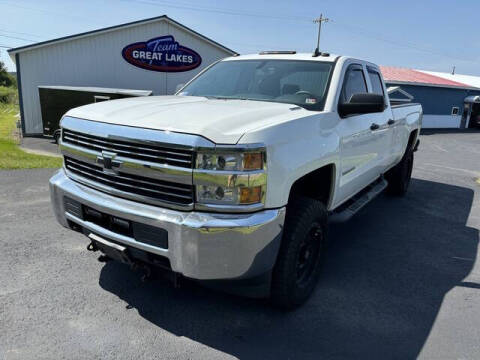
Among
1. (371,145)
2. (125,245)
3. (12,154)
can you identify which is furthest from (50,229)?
(12,154)

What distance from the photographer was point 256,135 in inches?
89.7

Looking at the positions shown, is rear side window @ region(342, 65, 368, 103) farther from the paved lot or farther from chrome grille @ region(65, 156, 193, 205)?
chrome grille @ region(65, 156, 193, 205)

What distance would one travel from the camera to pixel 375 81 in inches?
191

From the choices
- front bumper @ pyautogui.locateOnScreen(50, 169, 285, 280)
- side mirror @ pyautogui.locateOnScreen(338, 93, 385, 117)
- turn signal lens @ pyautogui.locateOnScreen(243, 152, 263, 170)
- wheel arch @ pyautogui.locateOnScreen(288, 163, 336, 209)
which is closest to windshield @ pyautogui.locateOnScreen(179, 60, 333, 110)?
side mirror @ pyautogui.locateOnScreen(338, 93, 385, 117)

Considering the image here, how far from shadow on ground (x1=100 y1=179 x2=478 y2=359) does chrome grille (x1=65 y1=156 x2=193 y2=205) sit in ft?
A: 3.35

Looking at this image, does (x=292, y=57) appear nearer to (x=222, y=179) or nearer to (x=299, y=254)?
(x=299, y=254)

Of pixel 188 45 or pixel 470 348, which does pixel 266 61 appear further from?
pixel 188 45

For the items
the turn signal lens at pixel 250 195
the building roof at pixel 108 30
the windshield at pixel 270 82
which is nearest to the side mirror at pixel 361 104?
the windshield at pixel 270 82

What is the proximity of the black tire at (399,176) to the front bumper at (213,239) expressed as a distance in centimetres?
476

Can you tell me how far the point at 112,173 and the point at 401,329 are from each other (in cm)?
241

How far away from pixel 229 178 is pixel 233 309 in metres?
1.32

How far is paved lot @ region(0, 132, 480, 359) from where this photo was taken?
101 inches

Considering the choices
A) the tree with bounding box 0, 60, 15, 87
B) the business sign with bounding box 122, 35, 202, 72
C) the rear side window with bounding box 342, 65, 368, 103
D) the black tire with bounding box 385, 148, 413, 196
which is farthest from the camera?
the tree with bounding box 0, 60, 15, 87

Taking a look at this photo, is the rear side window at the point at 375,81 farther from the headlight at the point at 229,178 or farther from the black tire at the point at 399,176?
the headlight at the point at 229,178
